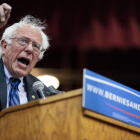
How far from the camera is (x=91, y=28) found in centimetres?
464

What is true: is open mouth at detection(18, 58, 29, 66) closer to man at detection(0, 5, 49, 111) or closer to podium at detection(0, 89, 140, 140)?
man at detection(0, 5, 49, 111)

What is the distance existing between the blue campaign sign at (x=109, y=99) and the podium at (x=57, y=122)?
41 mm

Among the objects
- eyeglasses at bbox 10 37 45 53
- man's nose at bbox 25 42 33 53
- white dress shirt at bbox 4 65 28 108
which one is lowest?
white dress shirt at bbox 4 65 28 108

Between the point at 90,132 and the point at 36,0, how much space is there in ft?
11.2

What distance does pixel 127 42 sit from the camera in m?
4.73

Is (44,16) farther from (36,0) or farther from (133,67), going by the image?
(133,67)

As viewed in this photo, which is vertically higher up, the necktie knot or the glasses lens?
the glasses lens

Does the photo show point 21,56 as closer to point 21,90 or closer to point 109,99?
point 21,90

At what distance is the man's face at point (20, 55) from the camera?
225 cm

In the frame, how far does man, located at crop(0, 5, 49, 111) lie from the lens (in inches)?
83.9

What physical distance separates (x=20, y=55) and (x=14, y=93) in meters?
0.34

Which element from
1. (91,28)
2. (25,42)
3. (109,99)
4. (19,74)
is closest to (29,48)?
(25,42)

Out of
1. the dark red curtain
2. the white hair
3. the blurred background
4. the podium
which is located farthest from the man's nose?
the dark red curtain

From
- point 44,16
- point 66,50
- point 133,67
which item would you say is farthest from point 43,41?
point 133,67
